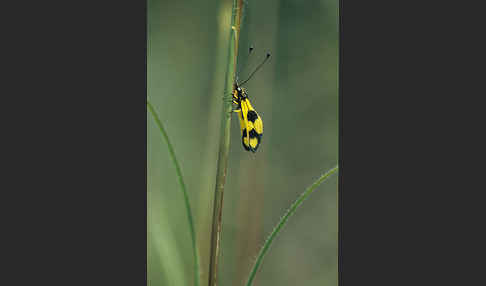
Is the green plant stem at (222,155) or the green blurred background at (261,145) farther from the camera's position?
the green blurred background at (261,145)

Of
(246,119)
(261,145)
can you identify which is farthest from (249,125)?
(261,145)

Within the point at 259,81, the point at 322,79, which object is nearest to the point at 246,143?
the point at 259,81

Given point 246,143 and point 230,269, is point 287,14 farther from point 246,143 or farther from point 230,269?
point 230,269

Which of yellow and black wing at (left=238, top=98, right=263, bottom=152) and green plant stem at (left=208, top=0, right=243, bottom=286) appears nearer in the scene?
green plant stem at (left=208, top=0, right=243, bottom=286)

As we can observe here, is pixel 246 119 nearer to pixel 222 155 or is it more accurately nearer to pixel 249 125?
pixel 249 125
